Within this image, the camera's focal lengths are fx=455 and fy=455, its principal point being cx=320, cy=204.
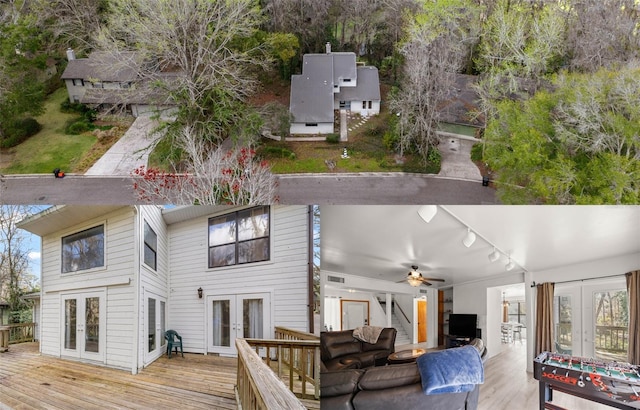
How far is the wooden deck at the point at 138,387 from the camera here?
99cm

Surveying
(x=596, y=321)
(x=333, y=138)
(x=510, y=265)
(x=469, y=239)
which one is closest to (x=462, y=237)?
(x=469, y=239)

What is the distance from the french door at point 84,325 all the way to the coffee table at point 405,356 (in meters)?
0.63

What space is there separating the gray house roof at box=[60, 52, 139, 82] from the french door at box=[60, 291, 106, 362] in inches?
399

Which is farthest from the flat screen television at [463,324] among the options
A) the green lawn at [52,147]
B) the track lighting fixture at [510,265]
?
the green lawn at [52,147]

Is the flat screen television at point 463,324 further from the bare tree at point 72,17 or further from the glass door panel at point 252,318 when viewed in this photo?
the bare tree at point 72,17

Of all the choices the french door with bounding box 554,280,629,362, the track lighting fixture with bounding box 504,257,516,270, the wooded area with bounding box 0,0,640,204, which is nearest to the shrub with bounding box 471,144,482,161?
the wooded area with bounding box 0,0,640,204

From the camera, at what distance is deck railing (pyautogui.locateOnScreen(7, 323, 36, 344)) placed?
1104 mm

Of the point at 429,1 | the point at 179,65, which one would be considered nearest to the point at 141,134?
the point at 179,65

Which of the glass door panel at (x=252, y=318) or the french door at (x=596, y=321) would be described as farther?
the french door at (x=596, y=321)

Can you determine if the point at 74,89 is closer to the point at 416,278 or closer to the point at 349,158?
the point at 349,158

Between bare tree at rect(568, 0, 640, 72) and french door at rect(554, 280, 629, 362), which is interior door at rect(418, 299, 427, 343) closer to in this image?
french door at rect(554, 280, 629, 362)

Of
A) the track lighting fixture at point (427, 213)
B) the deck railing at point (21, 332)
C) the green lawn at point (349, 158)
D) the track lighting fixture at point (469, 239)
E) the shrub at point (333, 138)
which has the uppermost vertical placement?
the shrub at point (333, 138)

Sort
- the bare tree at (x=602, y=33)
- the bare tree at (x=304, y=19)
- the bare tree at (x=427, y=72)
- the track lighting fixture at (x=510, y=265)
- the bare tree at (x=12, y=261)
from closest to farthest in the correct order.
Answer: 1. the bare tree at (x=12, y=261)
2. the track lighting fixture at (x=510, y=265)
3. the bare tree at (x=427, y=72)
4. the bare tree at (x=602, y=33)
5. the bare tree at (x=304, y=19)

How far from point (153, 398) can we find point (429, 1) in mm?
12375
